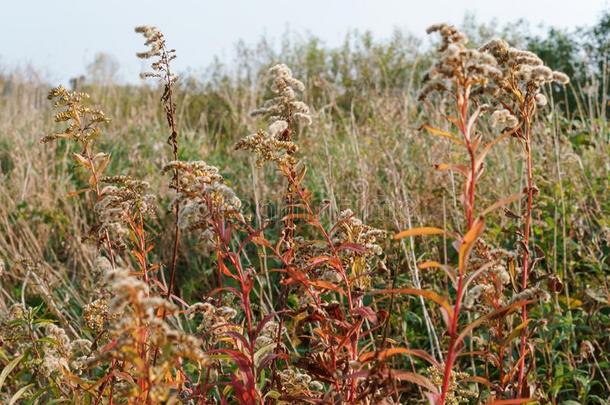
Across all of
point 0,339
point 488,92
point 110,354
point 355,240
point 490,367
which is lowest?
point 490,367

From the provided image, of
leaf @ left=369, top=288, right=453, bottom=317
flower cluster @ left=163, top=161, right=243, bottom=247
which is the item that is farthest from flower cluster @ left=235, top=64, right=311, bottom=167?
leaf @ left=369, top=288, right=453, bottom=317

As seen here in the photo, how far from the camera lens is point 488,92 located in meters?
1.80

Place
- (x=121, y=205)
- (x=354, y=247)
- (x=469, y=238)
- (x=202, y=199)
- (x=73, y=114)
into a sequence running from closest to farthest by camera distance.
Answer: (x=469, y=238)
(x=202, y=199)
(x=354, y=247)
(x=121, y=205)
(x=73, y=114)

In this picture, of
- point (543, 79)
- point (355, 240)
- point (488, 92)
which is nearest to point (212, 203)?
point (355, 240)

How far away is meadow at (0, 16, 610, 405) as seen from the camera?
1.50 metres

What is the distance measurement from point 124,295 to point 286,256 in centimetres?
67

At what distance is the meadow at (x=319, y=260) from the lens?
58.9 inches

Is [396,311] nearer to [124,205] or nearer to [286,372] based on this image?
[286,372]

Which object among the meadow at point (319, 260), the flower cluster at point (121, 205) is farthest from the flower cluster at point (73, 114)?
the flower cluster at point (121, 205)

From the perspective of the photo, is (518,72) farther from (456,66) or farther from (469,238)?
(469,238)

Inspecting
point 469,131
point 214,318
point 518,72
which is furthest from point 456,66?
point 214,318

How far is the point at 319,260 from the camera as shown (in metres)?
1.73

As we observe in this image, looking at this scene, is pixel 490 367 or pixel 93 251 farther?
pixel 93 251

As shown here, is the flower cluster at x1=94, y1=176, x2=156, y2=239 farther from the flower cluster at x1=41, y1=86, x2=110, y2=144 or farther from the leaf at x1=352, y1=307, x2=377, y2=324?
the leaf at x1=352, y1=307, x2=377, y2=324
